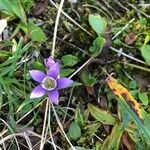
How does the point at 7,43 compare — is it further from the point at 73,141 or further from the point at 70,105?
the point at 73,141

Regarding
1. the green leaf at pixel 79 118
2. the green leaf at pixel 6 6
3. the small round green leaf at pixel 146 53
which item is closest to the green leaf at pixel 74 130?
the green leaf at pixel 79 118

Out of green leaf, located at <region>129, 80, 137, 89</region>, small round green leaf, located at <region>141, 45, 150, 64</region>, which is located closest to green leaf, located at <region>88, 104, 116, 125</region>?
green leaf, located at <region>129, 80, 137, 89</region>

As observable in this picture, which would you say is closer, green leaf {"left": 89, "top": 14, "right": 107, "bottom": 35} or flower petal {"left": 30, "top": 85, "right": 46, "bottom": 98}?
flower petal {"left": 30, "top": 85, "right": 46, "bottom": 98}

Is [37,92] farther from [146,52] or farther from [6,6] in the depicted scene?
[146,52]

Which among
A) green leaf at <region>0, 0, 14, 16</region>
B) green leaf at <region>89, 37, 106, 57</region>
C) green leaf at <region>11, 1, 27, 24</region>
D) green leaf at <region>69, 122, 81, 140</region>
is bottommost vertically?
green leaf at <region>69, 122, 81, 140</region>

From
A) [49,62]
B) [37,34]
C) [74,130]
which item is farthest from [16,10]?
[74,130]

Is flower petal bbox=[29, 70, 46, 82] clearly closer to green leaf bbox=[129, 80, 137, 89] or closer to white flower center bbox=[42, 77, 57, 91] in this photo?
white flower center bbox=[42, 77, 57, 91]

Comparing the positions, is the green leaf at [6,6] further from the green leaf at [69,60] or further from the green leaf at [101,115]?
the green leaf at [101,115]
